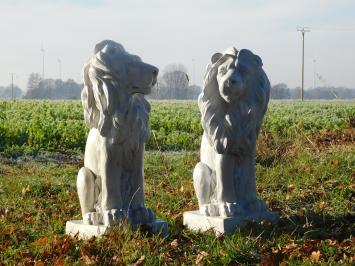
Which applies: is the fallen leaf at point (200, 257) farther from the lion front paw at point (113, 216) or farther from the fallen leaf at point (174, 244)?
the lion front paw at point (113, 216)

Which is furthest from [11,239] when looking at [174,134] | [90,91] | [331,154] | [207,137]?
[174,134]

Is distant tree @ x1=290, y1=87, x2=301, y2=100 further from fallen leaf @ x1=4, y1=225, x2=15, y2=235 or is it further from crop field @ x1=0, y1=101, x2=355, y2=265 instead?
fallen leaf @ x1=4, y1=225, x2=15, y2=235

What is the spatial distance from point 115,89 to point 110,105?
0.15 meters

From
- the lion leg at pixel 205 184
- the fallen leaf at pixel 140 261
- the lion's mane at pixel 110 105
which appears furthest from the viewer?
the lion leg at pixel 205 184

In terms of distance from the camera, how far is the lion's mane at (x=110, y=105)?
229 inches

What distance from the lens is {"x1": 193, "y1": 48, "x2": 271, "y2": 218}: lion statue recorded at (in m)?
6.24

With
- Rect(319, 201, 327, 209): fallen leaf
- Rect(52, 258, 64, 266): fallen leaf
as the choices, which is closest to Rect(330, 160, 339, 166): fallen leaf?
Rect(319, 201, 327, 209): fallen leaf

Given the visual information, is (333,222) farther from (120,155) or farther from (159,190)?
(159,190)

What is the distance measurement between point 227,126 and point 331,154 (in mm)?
5226

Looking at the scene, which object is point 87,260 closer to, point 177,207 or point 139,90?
point 139,90

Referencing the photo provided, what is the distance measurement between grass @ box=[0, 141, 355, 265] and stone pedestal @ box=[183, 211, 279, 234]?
4.7 inches

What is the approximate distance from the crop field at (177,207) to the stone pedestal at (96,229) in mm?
119

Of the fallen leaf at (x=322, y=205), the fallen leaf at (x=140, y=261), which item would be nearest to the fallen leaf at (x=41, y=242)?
the fallen leaf at (x=140, y=261)

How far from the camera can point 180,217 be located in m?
7.22
